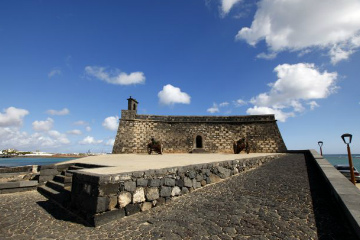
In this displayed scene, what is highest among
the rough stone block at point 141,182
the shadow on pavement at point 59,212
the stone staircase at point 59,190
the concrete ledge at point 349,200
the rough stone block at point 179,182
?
the rough stone block at point 141,182

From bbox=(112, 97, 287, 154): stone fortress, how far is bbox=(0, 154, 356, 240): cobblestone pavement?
14420 mm

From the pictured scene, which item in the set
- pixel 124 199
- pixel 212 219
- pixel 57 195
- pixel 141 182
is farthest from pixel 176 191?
pixel 57 195

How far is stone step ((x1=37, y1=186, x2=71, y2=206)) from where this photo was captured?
484 centimetres

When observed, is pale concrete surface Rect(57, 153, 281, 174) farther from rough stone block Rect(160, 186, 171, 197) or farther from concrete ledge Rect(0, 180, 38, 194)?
concrete ledge Rect(0, 180, 38, 194)

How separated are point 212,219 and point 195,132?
680 inches

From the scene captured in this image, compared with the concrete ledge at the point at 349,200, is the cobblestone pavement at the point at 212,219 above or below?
below

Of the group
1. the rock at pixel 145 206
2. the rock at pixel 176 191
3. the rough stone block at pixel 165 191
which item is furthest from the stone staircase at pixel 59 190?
the rock at pixel 176 191

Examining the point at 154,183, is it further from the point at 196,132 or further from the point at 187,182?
the point at 196,132

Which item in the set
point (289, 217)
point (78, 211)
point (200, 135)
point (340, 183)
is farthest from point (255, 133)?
point (78, 211)

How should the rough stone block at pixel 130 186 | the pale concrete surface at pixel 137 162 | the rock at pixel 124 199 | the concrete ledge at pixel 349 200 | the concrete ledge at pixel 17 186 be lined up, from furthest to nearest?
the concrete ledge at pixel 17 186 → the pale concrete surface at pixel 137 162 → the rough stone block at pixel 130 186 → the rock at pixel 124 199 → the concrete ledge at pixel 349 200

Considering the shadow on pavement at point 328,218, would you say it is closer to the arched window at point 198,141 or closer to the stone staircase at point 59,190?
the stone staircase at point 59,190

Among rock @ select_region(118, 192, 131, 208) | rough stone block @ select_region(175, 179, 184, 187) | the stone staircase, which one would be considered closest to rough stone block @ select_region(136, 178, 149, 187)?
rock @ select_region(118, 192, 131, 208)

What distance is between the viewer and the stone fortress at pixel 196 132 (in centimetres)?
1950

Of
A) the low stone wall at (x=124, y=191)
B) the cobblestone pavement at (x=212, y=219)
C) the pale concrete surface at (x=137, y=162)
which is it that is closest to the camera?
the cobblestone pavement at (x=212, y=219)
